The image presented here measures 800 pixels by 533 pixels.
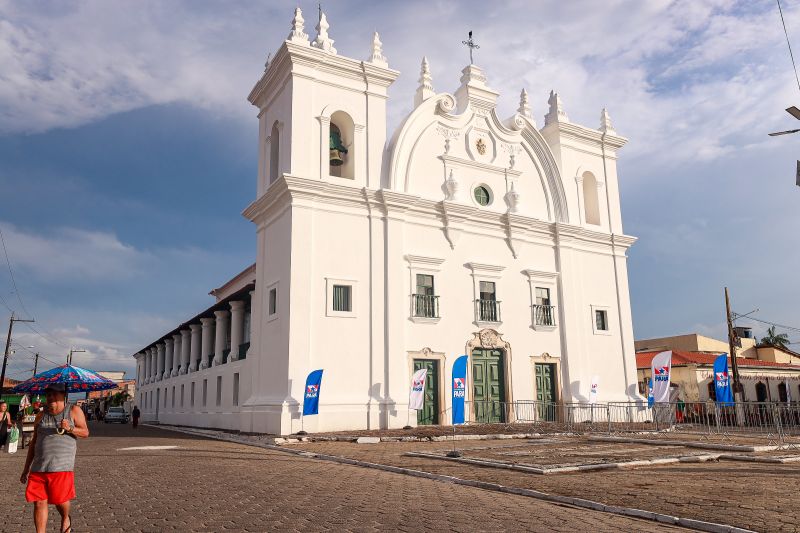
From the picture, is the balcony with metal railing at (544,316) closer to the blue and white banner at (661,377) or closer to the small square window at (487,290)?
the small square window at (487,290)

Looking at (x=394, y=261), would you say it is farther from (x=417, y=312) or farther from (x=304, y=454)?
(x=304, y=454)

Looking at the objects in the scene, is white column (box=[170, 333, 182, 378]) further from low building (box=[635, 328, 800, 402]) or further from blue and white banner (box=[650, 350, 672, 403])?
low building (box=[635, 328, 800, 402])

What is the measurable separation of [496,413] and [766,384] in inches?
933

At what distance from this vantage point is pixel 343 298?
2111cm

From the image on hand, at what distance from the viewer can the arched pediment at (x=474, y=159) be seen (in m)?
23.7

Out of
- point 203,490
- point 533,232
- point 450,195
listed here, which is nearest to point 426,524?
point 203,490

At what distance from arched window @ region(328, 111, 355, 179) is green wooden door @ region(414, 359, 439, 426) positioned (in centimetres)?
710

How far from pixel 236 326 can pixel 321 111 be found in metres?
9.71

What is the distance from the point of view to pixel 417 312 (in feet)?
73.0

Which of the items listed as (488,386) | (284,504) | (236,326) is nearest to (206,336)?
(236,326)

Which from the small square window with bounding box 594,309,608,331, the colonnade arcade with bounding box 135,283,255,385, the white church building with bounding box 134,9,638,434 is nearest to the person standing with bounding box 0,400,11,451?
the white church building with bounding box 134,9,638,434

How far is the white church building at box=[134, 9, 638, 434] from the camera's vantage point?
2064 cm

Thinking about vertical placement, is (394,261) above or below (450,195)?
below

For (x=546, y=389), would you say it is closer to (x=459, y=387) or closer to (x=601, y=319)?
(x=601, y=319)
